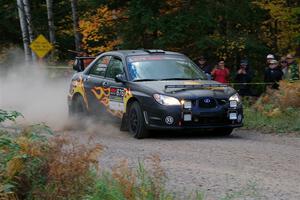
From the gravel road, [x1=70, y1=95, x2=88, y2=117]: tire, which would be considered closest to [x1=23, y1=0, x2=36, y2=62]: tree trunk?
[x1=70, y1=95, x2=88, y2=117]: tire

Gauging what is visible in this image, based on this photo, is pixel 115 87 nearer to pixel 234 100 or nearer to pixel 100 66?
pixel 100 66

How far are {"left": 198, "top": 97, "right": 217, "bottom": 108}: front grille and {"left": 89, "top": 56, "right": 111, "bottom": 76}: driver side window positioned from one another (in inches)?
116

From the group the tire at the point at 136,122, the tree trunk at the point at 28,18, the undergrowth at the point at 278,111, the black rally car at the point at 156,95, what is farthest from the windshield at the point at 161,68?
the tree trunk at the point at 28,18

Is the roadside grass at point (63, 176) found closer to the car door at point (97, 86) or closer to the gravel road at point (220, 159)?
the gravel road at point (220, 159)

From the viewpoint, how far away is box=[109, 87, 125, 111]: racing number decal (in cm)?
1346

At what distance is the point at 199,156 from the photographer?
1016cm

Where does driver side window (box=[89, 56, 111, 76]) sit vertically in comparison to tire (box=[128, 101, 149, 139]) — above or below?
above

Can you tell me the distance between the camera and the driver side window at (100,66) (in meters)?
14.7

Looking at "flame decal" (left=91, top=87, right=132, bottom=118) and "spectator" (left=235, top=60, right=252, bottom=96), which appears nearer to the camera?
"flame decal" (left=91, top=87, right=132, bottom=118)

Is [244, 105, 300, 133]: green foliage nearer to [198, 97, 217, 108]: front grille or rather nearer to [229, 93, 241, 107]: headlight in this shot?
[229, 93, 241, 107]: headlight

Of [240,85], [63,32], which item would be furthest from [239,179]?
[63,32]

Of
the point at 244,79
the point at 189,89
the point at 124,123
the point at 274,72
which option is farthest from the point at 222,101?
the point at 244,79

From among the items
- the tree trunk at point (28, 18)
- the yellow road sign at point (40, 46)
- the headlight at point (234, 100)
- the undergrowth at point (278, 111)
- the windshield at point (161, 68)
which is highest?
the tree trunk at point (28, 18)

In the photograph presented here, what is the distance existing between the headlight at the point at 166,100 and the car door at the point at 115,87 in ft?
3.73
